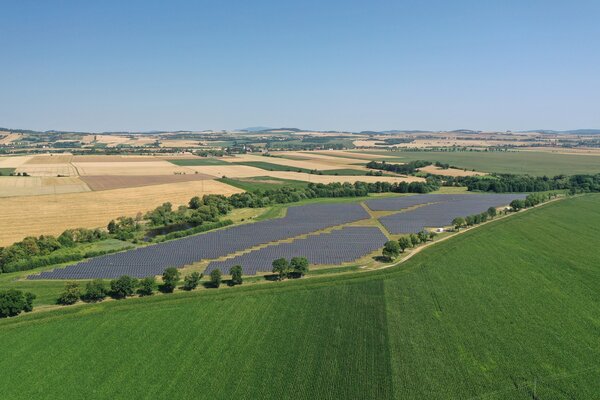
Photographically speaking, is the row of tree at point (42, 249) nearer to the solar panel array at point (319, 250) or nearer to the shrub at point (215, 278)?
the solar panel array at point (319, 250)

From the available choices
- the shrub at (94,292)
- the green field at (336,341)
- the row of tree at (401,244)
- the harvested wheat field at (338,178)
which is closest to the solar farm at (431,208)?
the row of tree at (401,244)

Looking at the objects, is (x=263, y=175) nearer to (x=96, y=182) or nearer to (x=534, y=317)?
(x=96, y=182)

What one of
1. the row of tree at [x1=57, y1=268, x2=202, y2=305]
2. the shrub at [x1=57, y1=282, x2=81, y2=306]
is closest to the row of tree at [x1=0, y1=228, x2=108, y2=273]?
the row of tree at [x1=57, y1=268, x2=202, y2=305]

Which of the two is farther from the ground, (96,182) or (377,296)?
(96,182)

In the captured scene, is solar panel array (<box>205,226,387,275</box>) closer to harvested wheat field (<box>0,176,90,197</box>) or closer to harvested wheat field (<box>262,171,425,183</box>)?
harvested wheat field (<box>0,176,90,197</box>)

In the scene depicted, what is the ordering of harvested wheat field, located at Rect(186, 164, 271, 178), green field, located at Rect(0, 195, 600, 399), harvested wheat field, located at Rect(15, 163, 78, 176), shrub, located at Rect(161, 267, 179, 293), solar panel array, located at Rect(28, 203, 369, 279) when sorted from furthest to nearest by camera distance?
harvested wheat field, located at Rect(186, 164, 271, 178) < harvested wheat field, located at Rect(15, 163, 78, 176) < solar panel array, located at Rect(28, 203, 369, 279) < shrub, located at Rect(161, 267, 179, 293) < green field, located at Rect(0, 195, 600, 399)

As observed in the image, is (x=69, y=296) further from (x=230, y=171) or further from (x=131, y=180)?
(x=230, y=171)

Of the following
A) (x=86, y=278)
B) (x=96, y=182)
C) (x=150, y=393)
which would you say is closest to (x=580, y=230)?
(x=150, y=393)
